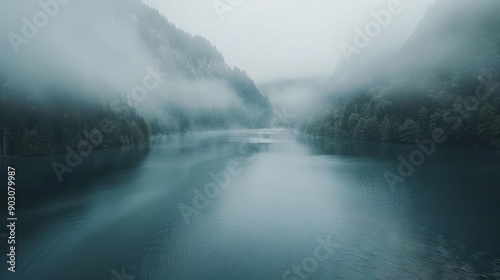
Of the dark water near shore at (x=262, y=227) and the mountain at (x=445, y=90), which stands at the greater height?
the mountain at (x=445, y=90)

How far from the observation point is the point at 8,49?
579ft

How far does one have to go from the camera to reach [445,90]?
117250 mm

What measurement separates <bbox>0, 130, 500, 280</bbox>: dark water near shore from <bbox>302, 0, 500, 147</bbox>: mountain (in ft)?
169

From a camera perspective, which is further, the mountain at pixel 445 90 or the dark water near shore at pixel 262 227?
the mountain at pixel 445 90

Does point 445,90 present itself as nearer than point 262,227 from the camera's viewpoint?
No

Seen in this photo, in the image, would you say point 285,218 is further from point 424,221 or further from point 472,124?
point 472,124

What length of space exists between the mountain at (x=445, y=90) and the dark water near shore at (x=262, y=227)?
2031 inches

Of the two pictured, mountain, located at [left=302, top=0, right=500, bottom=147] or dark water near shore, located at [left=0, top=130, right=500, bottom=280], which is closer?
dark water near shore, located at [left=0, top=130, right=500, bottom=280]

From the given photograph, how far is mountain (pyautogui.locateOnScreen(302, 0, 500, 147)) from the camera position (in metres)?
99.4

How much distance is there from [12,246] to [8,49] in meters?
211

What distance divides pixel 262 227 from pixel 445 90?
122m

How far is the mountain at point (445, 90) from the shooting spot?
99375mm

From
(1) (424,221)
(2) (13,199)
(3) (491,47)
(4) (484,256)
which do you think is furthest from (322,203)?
(3) (491,47)

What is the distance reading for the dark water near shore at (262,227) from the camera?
22.9 meters
